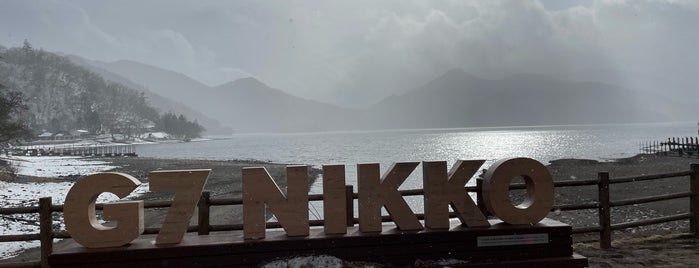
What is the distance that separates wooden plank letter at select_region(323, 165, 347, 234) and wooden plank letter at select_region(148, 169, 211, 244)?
1510 millimetres

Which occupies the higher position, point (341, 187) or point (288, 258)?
point (341, 187)

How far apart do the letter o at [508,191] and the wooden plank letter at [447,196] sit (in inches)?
9.0

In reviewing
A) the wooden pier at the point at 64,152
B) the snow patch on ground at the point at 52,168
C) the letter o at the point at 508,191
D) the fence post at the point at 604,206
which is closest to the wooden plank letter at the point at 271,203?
the letter o at the point at 508,191

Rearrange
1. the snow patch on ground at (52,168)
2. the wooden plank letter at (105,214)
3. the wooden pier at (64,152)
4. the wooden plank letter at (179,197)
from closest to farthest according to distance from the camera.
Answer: the wooden plank letter at (105,214)
the wooden plank letter at (179,197)
the snow patch on ground at (52,168)
the wooden pier at (64,152)

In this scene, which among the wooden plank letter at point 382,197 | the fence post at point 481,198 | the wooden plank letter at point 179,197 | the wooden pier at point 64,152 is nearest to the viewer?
the wooden plank letter at point 179,197

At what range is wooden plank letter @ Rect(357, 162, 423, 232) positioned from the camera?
6.01m

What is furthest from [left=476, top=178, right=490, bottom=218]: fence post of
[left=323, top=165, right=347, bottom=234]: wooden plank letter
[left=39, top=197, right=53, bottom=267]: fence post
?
[left=39, top=197, right=53, bottom=267]: fence post

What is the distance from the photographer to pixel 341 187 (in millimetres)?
6098

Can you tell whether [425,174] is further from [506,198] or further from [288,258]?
[288,258]

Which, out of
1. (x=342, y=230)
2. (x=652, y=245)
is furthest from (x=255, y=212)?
(x=652, y=245)

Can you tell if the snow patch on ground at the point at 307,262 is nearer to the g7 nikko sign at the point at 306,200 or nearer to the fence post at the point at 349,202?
the g7 nikko sign at the point at 306,200

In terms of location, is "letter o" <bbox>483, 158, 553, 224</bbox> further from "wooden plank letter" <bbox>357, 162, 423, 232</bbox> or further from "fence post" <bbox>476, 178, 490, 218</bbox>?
"wooden plank letter" <bbox>357, 162, 423, 232</bbox>

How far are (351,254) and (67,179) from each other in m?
33.4

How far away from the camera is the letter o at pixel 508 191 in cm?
614
